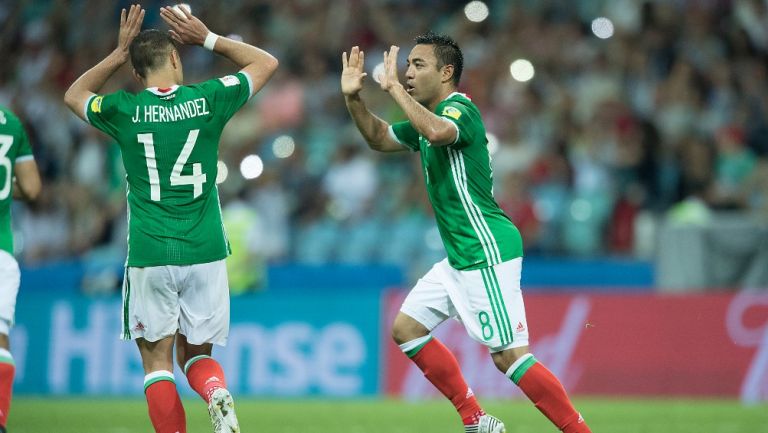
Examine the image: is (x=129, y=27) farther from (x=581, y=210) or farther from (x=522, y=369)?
(x=581, y=210)

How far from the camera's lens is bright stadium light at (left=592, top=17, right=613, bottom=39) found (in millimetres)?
15734

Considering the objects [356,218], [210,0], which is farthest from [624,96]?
[210,0]

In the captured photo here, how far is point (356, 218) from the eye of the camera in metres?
15.0

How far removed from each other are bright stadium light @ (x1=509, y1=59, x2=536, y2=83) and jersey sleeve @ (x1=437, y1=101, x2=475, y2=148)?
8468 mm

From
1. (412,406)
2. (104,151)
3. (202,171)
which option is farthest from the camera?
Answer: (104,151)

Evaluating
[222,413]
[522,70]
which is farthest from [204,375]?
[522,70]

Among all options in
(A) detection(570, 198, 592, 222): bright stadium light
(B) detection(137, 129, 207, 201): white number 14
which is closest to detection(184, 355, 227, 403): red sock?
(B) detection(137, 129, 207, 201): white number 14

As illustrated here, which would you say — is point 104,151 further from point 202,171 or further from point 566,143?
point 202,171

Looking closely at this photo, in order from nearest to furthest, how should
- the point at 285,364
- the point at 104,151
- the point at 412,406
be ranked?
the point at 412,406, the point at 285,364, the point at 104,151

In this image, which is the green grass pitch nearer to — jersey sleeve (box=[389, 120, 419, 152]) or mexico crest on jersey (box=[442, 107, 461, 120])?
jersey sleeve (box=[389, 120, 419, 152])

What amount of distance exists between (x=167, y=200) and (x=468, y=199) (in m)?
1.72

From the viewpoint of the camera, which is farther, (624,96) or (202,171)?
(624,96)

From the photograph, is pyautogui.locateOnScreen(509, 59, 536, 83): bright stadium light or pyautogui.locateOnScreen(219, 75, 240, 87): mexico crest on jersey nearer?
pyautogui.locateOnScreen(219, 75, 240, 87): mexico crest on jersey

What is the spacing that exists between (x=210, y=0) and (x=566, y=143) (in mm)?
6004
